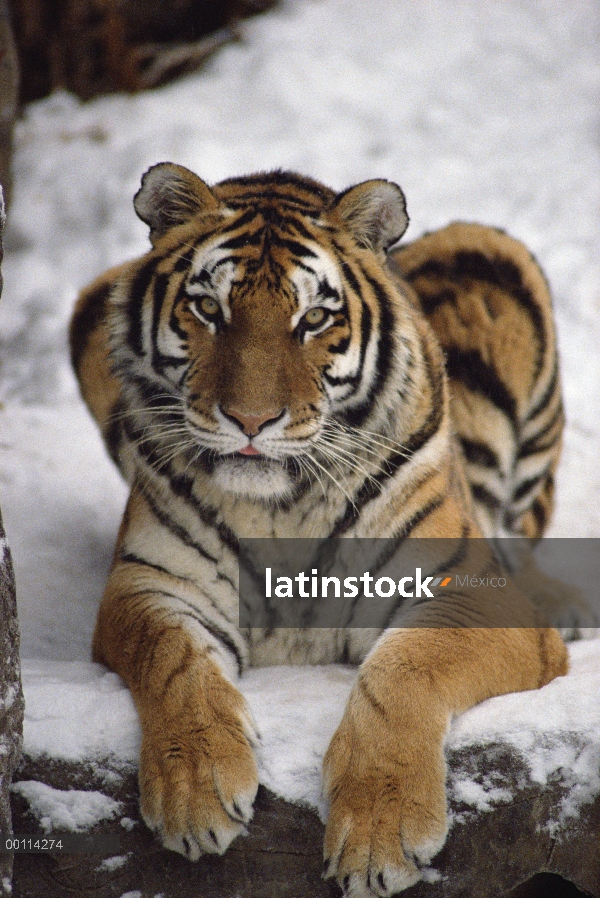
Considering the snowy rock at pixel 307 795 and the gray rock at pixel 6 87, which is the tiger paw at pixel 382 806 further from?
the gray rock at pixel 6 87

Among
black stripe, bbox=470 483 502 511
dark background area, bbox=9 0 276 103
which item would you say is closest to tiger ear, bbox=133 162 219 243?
black stripe, bbox=470 483 502 511

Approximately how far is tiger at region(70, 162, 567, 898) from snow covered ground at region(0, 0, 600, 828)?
0.59 m

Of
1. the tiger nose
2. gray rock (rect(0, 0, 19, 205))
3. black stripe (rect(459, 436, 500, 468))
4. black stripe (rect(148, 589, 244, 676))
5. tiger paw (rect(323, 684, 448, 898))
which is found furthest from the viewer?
gray rock (rect(0, 0, 19, 205))

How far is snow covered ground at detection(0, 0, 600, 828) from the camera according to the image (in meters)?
3.12

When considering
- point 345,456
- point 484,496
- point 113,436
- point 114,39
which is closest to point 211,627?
point 345,456

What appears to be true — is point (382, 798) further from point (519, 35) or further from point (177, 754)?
point (519, 35)

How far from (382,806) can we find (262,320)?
2.80 ft

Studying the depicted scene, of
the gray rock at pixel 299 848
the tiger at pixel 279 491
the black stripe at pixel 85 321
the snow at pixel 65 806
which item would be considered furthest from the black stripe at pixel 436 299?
the snow at pixel 65 806

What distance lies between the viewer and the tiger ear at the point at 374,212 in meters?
1.92

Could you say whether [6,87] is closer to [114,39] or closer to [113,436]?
[113,436]

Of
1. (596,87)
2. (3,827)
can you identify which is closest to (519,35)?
(596,87)

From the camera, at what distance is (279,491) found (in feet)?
6.19

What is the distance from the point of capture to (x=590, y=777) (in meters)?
1.68

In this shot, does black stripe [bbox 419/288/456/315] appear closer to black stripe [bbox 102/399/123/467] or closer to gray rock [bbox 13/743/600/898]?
black stripe [bbox 102/399/123/467]
